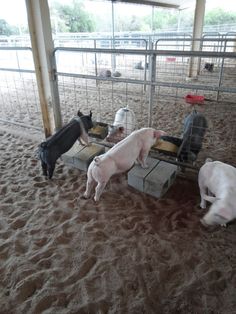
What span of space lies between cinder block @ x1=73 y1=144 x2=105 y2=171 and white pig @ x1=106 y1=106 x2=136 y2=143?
242mm

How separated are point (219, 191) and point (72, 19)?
1659 cm

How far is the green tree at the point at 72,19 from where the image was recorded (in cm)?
1501

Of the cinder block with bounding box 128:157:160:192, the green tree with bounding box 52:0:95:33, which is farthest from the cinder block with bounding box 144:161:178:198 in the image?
the green tree with bounding box 52:0:95:33

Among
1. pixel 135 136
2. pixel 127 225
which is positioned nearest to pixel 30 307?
pixel 127 225

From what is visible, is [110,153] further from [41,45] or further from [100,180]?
[41,45]

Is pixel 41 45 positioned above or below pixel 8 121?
above

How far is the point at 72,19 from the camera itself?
15805 millimetres

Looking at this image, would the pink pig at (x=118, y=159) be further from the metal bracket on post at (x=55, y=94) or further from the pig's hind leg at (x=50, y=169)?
the metal bracket on post at (x=55, y=94)

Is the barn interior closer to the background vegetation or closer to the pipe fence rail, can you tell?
the pipe fence rail

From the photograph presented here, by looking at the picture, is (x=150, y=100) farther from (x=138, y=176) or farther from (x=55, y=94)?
(x=55, y=94)

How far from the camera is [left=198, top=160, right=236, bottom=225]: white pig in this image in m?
2.13

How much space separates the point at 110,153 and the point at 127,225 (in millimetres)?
767

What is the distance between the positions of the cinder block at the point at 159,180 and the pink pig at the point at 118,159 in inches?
7.9

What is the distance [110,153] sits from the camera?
2.71 meters
